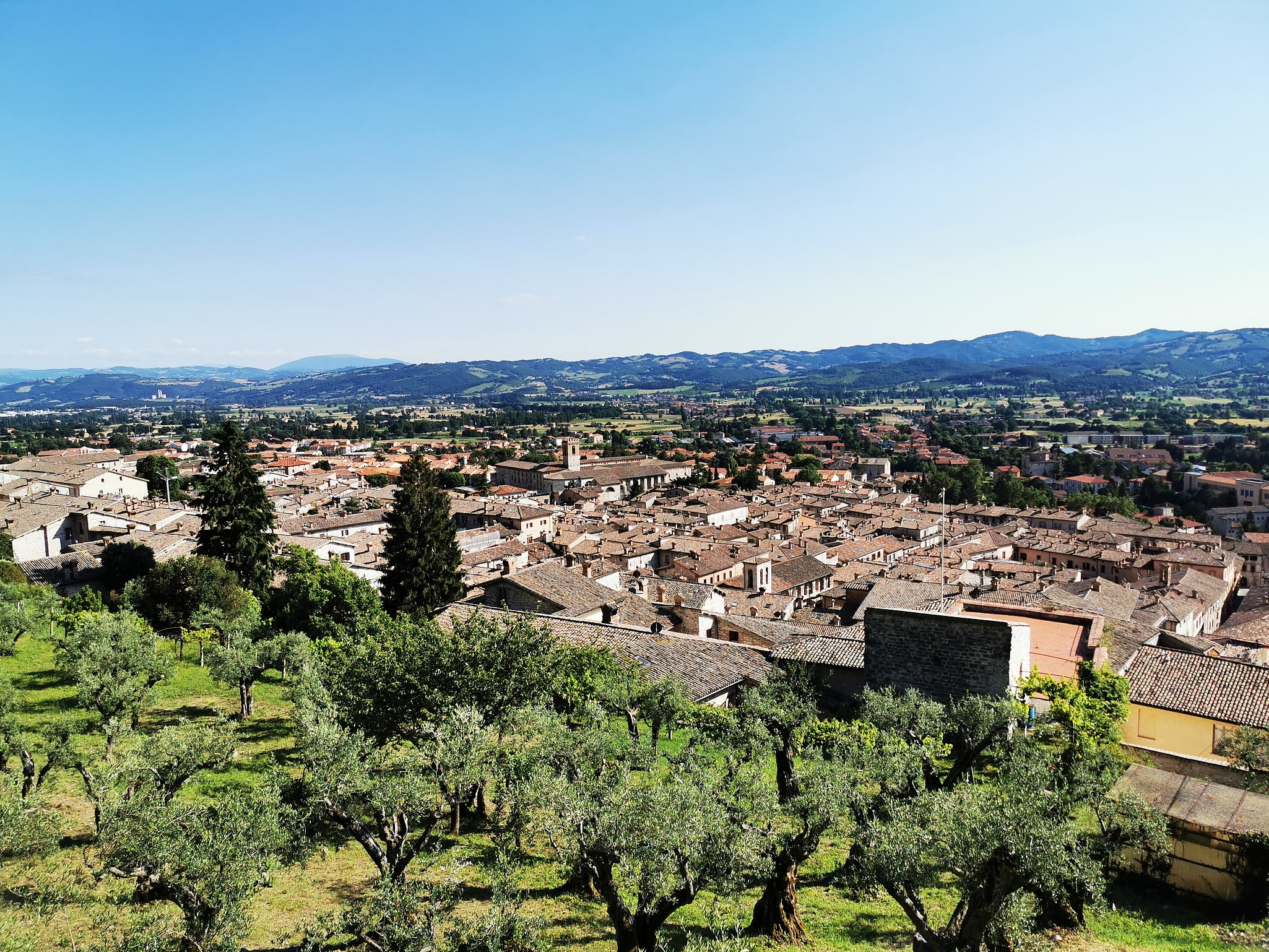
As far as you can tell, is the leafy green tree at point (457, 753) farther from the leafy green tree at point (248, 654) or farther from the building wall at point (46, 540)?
the building wall at point (46, 540)

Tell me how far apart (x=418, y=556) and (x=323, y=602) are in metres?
4.22

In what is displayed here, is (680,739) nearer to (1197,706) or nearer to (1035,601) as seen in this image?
Answer: (1197,706)

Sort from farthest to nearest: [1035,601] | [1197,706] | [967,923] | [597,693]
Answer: [1035,601], [1197,706], [597,693], [967,923]

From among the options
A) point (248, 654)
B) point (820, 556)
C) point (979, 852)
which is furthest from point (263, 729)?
point (820, 556)

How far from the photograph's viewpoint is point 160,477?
83.4 m

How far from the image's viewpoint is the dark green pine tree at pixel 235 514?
108 feet

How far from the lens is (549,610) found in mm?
28594

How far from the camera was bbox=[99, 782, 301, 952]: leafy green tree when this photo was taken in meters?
8.51

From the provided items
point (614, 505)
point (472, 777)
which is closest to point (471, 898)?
point (472, 777)

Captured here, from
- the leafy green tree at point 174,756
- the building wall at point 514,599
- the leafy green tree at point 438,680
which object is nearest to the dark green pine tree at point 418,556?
the building wall at point 514,599

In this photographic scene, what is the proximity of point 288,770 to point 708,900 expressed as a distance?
9.06m

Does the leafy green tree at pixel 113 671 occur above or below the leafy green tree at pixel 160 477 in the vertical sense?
above

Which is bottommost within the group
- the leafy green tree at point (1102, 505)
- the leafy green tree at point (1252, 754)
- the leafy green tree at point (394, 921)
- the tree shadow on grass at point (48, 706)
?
the leafy green tree at point (1102, 505)

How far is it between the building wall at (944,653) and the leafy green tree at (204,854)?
14.8 meters
